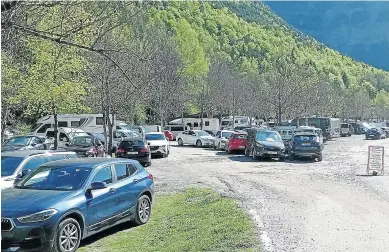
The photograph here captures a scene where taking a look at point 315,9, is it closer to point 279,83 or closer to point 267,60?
point 279,83

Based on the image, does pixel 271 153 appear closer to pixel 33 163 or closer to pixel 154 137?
pixel 154 137

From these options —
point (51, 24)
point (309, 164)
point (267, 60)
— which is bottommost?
point (309, 164)

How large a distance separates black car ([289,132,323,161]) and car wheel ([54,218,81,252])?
Answer: 66.6 ft

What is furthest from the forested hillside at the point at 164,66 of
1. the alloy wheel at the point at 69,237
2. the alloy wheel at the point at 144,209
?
the alloy wheel at the point at 144,209

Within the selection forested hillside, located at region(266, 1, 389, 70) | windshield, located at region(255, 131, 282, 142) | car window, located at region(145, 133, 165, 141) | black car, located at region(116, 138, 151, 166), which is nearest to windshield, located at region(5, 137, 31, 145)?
black car, located at region(116, 138, 151, 166)

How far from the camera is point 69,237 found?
27.8 feet

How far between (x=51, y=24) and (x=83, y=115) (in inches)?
1490

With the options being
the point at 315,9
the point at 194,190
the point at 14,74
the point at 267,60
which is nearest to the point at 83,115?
the point at 14,74

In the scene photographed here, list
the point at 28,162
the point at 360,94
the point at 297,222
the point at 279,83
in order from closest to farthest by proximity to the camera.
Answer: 1. the point at 297,222
2. the point at 28,162
3. the point at 279,83
4. the point at 360,94

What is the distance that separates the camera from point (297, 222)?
9984 mm

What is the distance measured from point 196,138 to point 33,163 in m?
29.6

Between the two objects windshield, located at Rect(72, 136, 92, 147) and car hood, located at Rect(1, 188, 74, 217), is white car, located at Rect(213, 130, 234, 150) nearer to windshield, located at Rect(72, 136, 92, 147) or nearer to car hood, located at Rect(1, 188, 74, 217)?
windshield, located at Rect(72, 136, 92, 147)

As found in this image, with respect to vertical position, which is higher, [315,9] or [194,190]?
[315,9]

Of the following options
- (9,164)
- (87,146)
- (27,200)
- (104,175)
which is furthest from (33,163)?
(87,146)
